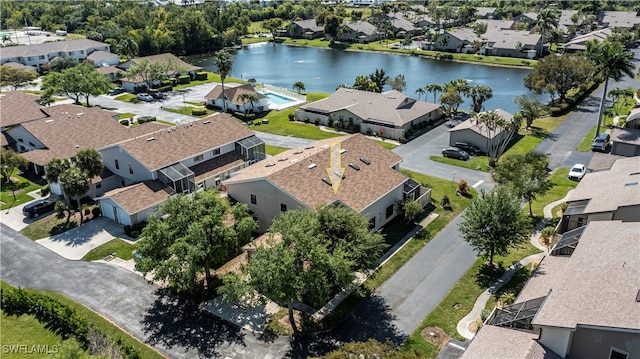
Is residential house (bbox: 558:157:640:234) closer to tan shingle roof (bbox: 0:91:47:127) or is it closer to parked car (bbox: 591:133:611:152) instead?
parked car (bbox: 591:133:611:152)

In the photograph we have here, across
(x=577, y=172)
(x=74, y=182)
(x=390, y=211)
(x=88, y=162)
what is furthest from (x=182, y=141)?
(x=577, y=172)

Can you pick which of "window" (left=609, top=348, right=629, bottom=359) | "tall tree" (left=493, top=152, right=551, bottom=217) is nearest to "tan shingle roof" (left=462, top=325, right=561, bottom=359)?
"window" (left=609, top=348, right=629, bottom=359)

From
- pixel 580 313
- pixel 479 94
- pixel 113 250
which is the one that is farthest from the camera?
pixel 479 94

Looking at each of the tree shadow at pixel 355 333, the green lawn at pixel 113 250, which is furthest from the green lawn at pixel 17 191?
the tree shadow at pixel 355 333

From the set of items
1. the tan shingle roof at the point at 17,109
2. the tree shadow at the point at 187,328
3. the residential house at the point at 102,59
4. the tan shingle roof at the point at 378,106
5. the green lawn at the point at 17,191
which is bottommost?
the tree shadow at the point at 187,328

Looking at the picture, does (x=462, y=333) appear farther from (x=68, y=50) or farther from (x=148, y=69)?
(x=68, y=50)

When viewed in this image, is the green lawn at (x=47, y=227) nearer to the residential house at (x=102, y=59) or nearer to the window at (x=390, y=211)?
the window at (x=390, y=211)

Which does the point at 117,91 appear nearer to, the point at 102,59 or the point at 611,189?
the point at 102,59
